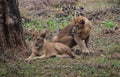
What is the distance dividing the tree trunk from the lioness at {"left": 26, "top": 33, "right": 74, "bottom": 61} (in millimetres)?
493

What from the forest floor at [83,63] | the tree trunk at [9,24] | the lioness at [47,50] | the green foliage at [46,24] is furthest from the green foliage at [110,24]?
the tree trunk at [9,24]

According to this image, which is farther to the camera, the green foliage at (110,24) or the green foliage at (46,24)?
the green foliage at (110,24)

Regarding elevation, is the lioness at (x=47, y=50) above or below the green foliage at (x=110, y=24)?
above

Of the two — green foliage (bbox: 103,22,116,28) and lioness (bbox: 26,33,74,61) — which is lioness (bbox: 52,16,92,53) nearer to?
lioness (bbox: 26,33,74,61)

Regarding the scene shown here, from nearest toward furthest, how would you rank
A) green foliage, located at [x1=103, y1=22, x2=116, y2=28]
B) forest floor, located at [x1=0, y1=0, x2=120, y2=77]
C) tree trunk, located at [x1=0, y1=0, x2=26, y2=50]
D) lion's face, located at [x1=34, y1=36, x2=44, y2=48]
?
forest floor, located at [x1=0, y1=0, x2=120, y2=77], tree trunk, located at [x1=0, y1=0, x2=26, y2=50], lion's face, located at [x1=34, y1=36, x2=44, y2=48], green foliage, located at [x1=103, y1=22, x2=116, y2=28]

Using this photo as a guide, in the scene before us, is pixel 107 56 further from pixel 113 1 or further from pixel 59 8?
pixel 113 1

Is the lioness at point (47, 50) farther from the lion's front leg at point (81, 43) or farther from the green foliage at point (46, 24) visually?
the green foliage at point (46, 24)

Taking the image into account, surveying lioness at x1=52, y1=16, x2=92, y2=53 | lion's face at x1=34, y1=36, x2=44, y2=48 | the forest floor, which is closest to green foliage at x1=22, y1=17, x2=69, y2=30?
the forest floor

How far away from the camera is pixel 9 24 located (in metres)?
Answer: 10.3

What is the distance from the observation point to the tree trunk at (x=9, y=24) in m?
10.3

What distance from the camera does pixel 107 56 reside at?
35.0ft

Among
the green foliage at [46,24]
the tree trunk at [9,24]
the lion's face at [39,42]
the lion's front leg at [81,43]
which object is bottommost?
the green foliage at [46,24]

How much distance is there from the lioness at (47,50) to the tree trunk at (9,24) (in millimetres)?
493

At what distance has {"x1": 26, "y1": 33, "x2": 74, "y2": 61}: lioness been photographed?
1060cm
